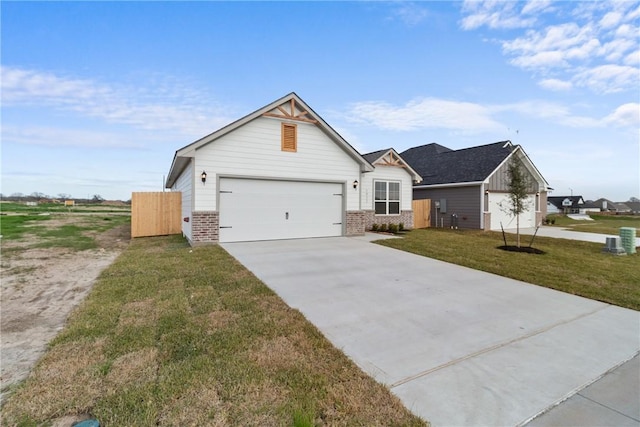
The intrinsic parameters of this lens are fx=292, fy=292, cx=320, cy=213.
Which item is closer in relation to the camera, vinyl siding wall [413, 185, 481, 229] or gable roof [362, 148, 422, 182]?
gable roof [362, 148, 422, 182]

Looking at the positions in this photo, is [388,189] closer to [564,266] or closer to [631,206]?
[564,266]

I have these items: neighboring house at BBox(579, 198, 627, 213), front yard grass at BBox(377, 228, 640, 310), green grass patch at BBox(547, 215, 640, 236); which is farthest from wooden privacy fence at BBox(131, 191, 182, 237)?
neighboring house at BBox(579, 198, 627, 213)

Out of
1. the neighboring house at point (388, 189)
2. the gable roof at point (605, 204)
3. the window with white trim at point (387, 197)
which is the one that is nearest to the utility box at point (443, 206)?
the neighboring house at point (388, 189)

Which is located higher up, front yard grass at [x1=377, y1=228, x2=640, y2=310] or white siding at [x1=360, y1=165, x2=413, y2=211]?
white siding at [x1=360, y1=165, x2=413, y2=211]

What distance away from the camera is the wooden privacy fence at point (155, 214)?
1278 cm

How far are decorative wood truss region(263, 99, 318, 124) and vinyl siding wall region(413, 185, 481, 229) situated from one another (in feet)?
36.5

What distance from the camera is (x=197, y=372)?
102 inches

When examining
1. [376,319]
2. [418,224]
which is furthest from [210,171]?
[418,224]

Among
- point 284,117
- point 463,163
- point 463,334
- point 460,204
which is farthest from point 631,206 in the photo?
point 463,334

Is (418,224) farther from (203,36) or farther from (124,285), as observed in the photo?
(124,285)

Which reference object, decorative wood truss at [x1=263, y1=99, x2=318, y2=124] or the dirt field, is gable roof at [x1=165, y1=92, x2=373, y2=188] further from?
the dirt field

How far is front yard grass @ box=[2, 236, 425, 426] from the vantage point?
2.10 metres

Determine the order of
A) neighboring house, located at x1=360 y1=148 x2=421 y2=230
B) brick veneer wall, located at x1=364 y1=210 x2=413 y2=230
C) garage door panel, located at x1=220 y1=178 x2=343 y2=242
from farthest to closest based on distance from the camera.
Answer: neighboring house, located at x1=360 y1=148 x2=421 y2=230 < brick veneer wall, located at x1=364 y1=210 x2=413 y2=230 < garage door panel, located at x1=220 y1=178 x2=343 y2=242

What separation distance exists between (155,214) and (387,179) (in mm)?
12029
